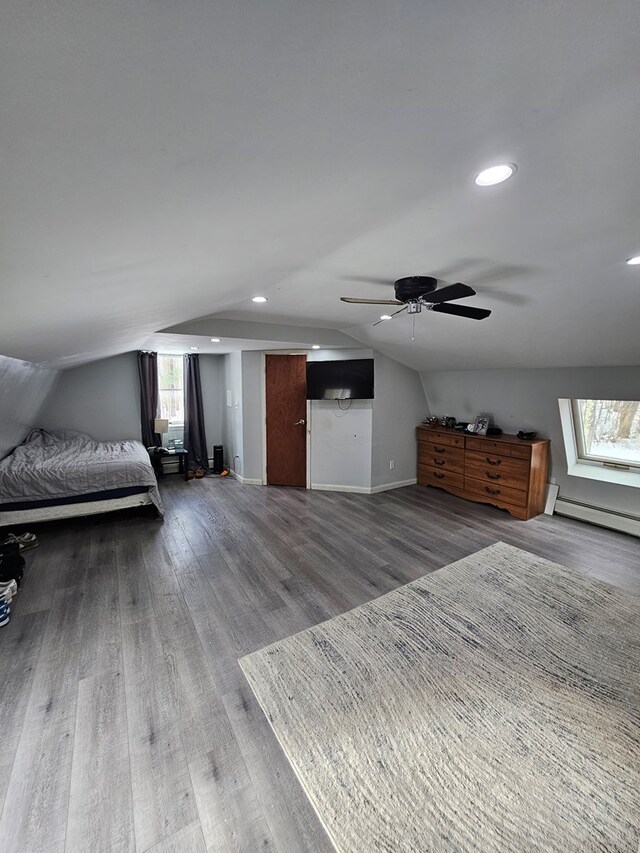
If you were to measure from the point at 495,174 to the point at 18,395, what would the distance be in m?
3.92

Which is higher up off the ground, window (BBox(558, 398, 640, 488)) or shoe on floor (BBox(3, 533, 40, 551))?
window (BBox(558, 398, 640, 488))

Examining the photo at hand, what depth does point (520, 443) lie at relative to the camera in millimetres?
4219

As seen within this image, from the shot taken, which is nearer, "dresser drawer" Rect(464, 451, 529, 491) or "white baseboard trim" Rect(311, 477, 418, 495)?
"dresser drawer" Rect(464, 451, 529, 491)

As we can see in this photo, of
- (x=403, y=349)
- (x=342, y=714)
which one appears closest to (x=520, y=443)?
(x=403, y=349)

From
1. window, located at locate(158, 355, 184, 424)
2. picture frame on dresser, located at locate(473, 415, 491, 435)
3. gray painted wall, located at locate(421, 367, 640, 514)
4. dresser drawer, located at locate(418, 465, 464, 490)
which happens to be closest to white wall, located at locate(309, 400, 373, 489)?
dresser drawer, located at locate(418, 465, 464, 490)

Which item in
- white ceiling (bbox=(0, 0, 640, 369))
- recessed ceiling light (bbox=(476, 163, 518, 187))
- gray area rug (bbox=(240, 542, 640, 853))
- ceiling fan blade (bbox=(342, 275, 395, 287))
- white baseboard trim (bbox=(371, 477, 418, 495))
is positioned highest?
ceiling fan blade (bbox=(342, 275, 395, 287))

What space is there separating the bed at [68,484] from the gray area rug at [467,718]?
263cm

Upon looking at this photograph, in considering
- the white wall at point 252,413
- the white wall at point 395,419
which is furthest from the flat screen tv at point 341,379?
the white wall at point 252,413

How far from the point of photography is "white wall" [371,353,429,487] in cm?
505

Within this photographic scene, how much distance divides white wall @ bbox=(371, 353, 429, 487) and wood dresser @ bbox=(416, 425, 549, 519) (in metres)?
0.23

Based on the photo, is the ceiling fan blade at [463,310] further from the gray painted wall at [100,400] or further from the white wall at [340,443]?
the gray painted wall at [100,400]

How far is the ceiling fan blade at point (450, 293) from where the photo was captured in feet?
6.45

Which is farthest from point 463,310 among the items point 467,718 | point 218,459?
point 218,459

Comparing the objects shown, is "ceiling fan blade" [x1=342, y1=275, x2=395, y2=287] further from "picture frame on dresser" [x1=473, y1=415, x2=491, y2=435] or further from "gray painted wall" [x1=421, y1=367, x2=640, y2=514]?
"picture frame on dresser" [x1=473, y1=415, x2=491, y2=435]
